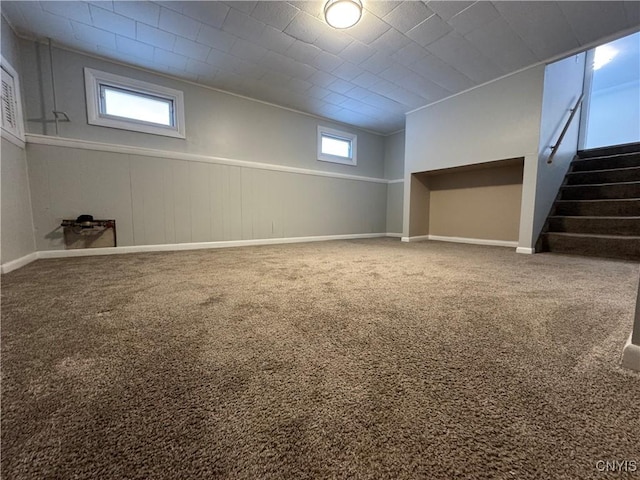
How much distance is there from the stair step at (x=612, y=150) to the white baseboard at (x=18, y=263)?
6.64 metres

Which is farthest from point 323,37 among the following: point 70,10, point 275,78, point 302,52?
point 70,10

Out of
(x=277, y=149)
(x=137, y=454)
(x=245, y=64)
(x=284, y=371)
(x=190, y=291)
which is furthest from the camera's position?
(x=277, y=149)

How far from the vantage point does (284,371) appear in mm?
724

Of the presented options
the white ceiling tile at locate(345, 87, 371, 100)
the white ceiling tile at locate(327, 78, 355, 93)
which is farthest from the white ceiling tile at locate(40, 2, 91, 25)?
the white ceiling tile at locate(345, 87, 371, 100)

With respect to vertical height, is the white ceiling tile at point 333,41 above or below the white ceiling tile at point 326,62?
below

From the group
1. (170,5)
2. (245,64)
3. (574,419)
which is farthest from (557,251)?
(170,5)

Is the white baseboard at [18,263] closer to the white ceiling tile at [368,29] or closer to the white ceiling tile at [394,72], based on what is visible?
the white ceiling tile at [368,29]

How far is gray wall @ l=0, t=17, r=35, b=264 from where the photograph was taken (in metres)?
1.92

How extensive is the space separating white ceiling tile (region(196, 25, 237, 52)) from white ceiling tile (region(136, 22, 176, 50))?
255 mm

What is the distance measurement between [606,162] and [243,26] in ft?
15.4

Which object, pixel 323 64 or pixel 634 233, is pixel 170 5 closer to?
pixel 323 64

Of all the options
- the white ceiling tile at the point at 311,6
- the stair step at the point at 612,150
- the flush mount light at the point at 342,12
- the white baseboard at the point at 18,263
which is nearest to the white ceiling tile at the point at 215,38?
the white ceiling tile at the point at 311,6

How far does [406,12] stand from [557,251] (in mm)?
2925

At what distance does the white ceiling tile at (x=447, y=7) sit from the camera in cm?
198
